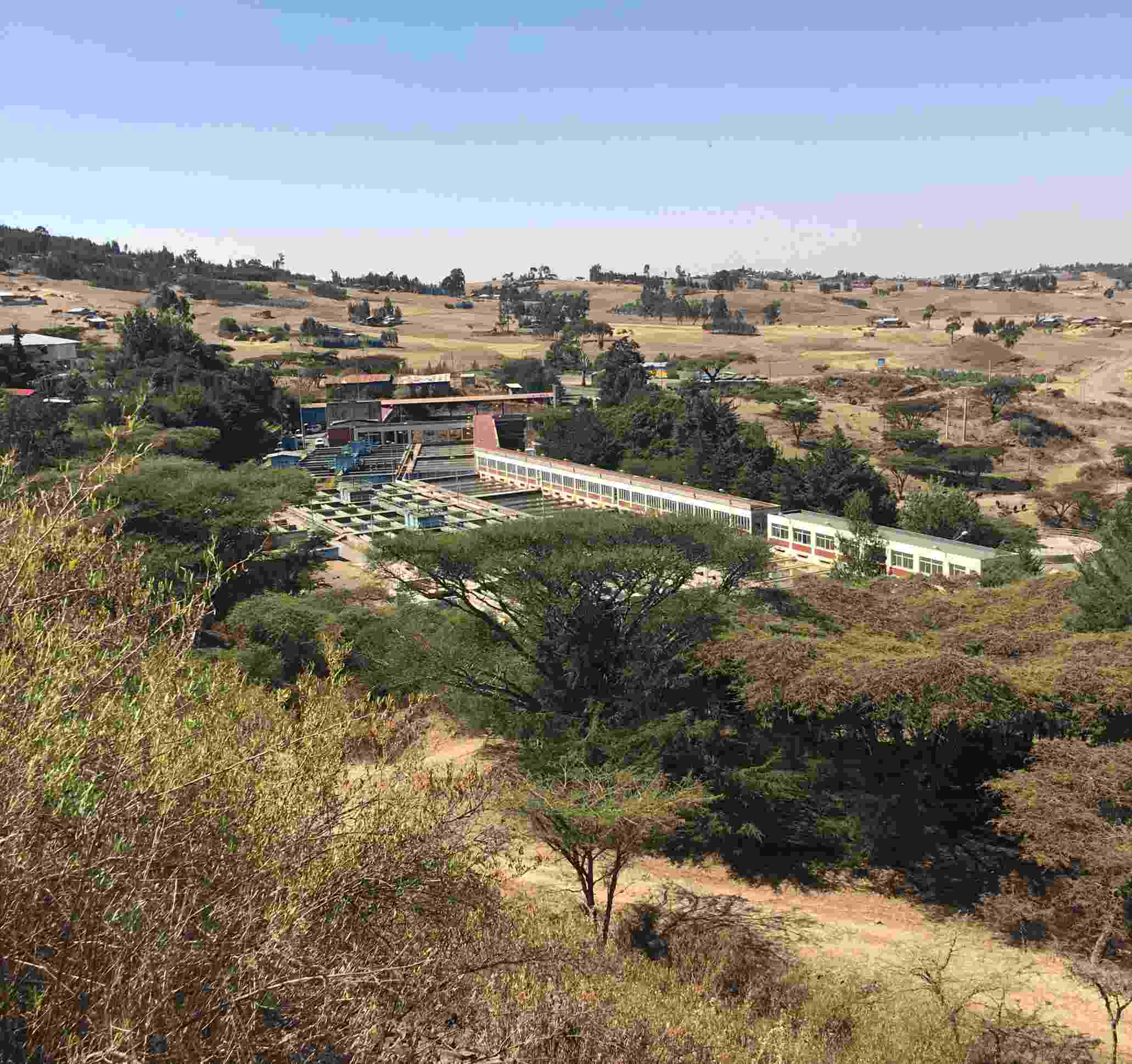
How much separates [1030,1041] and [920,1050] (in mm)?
1673

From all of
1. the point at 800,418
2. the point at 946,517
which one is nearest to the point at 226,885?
the point at 946,517

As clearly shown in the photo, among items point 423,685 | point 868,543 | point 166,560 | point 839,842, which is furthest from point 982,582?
point 166,560

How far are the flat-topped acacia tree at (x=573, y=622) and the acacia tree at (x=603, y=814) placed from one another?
215 cm

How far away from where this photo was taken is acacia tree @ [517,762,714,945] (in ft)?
47.6

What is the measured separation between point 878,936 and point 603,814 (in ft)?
17.0

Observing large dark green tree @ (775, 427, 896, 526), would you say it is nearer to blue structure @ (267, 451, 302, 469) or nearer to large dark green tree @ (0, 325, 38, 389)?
blue structure @ (267, 451, 302, 469)

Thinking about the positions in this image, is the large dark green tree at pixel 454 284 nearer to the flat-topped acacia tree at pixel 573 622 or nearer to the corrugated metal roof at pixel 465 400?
the corrugated metal roof at pixel 465 400

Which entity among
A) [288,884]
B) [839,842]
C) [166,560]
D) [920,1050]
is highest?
[288,884]

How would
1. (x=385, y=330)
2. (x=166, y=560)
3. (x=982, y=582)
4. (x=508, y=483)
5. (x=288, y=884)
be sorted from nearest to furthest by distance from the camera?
1. (x=288, y=884)
2. (x=166, y=560)
3. (x=982, y=582)
4. (x=508, y=483)
5. (x=385, y=330)

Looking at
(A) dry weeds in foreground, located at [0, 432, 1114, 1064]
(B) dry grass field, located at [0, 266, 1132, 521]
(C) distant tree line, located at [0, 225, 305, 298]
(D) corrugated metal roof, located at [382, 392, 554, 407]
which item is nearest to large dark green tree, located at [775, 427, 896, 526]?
(B) dry grass field, located at [0, 266, 1132, 521]

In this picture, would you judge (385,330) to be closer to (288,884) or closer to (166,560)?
(166,560)

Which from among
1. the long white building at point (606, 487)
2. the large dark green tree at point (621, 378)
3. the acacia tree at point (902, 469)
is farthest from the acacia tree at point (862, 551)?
the large dark green tree at point (621, 378)

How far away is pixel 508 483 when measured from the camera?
203ft

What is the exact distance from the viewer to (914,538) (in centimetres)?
3922
